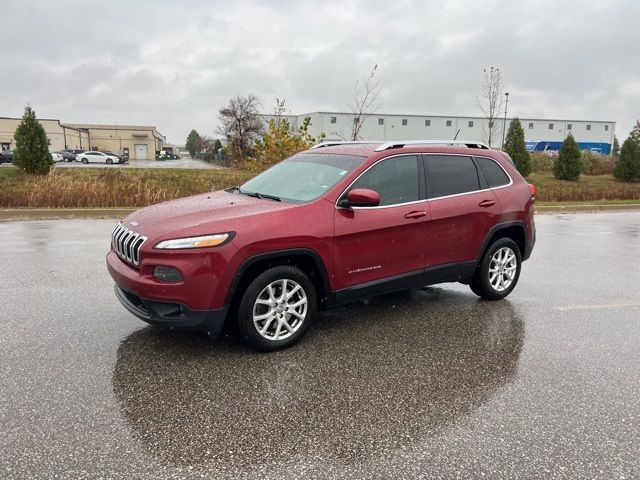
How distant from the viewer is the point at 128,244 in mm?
4094

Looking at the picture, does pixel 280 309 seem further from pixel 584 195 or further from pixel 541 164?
pixel 541 164

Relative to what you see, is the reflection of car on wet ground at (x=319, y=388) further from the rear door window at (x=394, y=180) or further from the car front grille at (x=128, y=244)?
the rear door window at (x=394, y=180)

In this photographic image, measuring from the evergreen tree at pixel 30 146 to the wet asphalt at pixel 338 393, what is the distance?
A: 15.9 m

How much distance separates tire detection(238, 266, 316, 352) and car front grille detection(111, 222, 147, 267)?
0.92m

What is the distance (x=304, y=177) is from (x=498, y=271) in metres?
2.61

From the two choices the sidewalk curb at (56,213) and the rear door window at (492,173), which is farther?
the sidewalk curb at (56,213)

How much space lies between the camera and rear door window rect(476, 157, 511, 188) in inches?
223

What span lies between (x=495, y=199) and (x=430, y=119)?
74426 millimetres

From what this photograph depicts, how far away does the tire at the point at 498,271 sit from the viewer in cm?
564

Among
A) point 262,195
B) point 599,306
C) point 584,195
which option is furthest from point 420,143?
point 584,195

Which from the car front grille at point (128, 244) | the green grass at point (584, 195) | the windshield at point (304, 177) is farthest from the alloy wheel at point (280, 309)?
the green grass at point (584, 195)

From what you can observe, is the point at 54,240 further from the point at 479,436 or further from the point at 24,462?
the point at 479,436

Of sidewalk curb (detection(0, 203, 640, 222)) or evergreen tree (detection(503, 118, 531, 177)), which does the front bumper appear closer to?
sidewalk curb (detection(0, 203, 640, 222))

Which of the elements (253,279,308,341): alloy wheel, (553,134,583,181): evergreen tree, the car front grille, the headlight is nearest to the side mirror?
(253,279,308,341): alloy wheel
